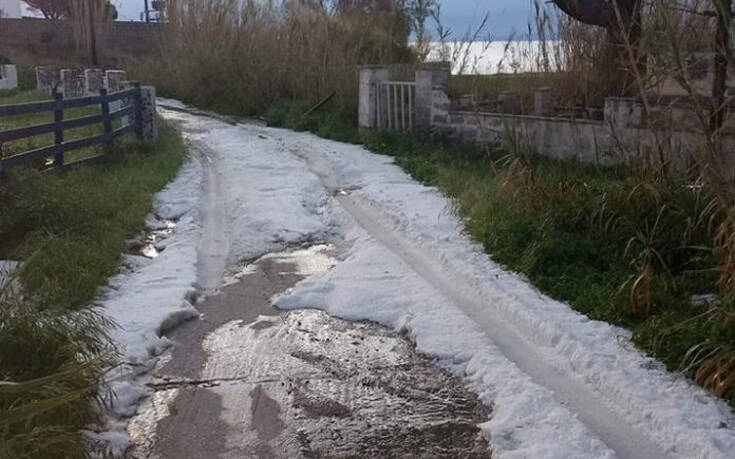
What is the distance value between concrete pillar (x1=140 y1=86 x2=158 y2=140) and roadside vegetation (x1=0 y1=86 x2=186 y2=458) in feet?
6.89

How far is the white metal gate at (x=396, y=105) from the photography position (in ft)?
49.5

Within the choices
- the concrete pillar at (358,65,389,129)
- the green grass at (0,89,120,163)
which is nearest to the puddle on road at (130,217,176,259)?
the green grass at (0,89,120,163)

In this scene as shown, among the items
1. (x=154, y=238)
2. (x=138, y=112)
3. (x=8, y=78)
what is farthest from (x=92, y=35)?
(x=154, y=238)

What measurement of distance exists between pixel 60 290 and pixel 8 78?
91.4 feet

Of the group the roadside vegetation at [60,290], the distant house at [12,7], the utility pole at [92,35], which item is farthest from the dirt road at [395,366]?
the distant house at [12,7]

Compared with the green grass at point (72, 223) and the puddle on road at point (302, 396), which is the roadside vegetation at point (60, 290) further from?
the puddle on road at point (302, 396)

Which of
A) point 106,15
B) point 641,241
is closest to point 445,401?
point 641,241

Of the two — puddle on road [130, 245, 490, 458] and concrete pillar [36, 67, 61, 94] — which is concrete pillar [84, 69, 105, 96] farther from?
puddle on road [130, 245, 490, 458]

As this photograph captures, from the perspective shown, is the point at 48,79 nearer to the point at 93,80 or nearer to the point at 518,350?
the point at 93,80

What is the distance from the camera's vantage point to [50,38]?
40.8m

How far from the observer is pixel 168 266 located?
757 centimetres

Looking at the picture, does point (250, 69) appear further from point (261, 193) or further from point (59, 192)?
point (59, 192)

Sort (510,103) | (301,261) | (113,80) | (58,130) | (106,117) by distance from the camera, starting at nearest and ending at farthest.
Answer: (301,261) → (58,130) → (106,117) → (510,103) → (113,80)

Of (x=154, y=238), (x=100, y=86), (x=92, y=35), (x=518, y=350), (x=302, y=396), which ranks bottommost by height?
(x=302, y=396)
